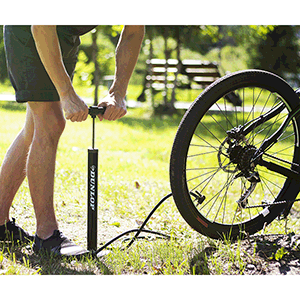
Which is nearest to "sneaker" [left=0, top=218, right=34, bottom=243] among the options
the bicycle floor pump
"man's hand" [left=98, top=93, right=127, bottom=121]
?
the bicycle floor pump

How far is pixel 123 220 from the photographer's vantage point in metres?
2.92

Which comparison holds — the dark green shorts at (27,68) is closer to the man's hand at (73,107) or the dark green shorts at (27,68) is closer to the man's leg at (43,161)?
the man's leg at (43,161)

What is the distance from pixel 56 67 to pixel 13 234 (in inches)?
44.1

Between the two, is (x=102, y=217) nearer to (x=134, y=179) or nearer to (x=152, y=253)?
(x=152, y=253)

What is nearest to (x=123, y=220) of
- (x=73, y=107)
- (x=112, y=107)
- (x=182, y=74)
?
(x=112, y=107)

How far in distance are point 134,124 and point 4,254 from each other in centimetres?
664

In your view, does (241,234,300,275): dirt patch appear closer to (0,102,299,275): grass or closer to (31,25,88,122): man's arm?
(0,102,299,275): grass

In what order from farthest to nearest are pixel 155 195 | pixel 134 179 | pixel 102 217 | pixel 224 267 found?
pixel 134 179, pixel 155 195, pixel 102 217, pixel 224 267

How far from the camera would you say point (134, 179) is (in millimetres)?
4031

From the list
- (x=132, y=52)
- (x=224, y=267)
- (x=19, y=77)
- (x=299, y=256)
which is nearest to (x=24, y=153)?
(x=19, y=77)

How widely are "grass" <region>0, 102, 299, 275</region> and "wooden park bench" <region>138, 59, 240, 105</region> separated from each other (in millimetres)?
5374

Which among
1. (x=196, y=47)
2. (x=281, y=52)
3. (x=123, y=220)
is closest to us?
(x=123, y=220)

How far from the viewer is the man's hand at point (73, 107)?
1.96 m

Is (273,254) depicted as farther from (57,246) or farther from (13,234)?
(13,234)
